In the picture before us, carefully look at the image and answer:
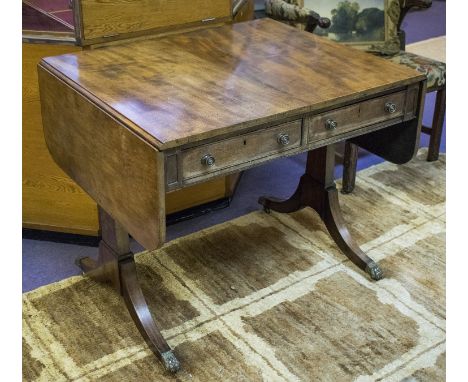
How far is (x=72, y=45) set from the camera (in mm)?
2066

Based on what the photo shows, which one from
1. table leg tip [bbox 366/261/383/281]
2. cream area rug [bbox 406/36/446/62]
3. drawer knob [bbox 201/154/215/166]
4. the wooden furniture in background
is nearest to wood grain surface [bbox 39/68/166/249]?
drawer knob [bbox 201/154/215/166]

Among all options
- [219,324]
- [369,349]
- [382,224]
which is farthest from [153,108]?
[382,224]

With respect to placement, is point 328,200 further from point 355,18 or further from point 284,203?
point 355,18

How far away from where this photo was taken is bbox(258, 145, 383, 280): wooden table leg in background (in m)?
2.26

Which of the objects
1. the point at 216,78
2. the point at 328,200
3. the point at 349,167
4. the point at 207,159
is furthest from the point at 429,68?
the point at 207,159

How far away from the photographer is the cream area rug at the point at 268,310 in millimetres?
1846

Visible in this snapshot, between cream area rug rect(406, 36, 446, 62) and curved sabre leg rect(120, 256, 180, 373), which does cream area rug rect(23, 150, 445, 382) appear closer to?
curved sabre leg rect(120, 256, 180, 373)

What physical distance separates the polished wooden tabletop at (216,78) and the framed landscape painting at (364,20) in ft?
2.88

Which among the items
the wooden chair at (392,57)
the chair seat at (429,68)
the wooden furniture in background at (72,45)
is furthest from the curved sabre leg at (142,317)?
the chair seat at (429,68)

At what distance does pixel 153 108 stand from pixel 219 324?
0.80 metres

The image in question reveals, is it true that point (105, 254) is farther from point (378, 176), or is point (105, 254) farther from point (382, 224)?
point (378, 176)

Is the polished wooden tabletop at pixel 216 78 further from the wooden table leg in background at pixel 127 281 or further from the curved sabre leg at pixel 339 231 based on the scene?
the curved sabre leg at pixel 339 231

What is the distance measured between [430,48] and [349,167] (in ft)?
7.54

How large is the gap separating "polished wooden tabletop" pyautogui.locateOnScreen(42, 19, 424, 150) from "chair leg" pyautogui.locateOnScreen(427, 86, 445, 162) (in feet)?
3.46
